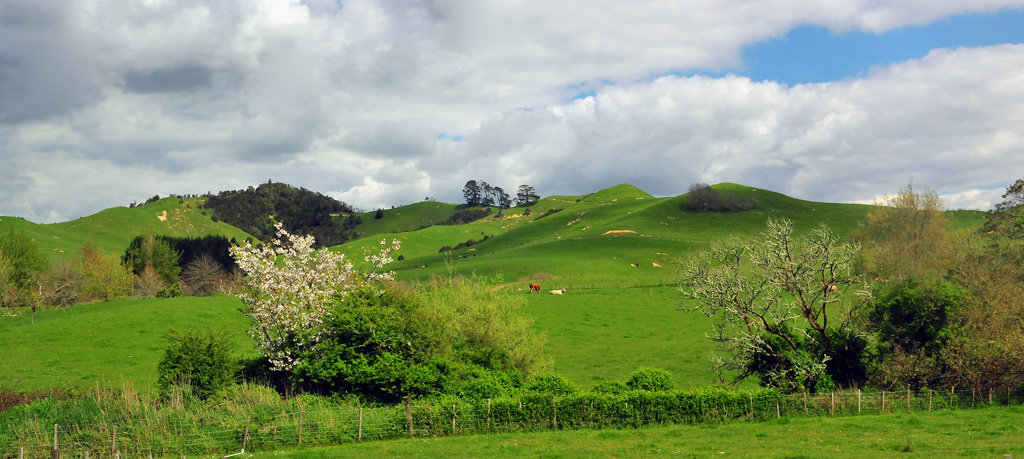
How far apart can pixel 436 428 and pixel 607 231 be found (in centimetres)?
12278

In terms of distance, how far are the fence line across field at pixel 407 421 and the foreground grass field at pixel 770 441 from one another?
3.19ft

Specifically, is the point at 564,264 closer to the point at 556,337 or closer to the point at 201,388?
the point at 556,337

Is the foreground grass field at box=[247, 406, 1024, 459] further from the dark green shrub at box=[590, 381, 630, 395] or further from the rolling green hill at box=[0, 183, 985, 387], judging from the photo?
the rolling green hill at box=[0, 183, 985, 387]

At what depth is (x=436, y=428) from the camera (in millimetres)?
28016

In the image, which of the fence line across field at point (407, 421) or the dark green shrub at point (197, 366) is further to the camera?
the dark green shrub at point (197, 366)

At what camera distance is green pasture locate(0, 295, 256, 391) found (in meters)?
41.1

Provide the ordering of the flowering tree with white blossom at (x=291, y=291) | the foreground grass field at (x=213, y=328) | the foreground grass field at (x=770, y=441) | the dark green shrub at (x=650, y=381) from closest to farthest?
the foreground grass field at (x=770, y=441), the dark green shrub at (x=650, y=381), the flowering tree with white blossom at (x=291, y=291), the foreground grass field at (x=213, y=328)

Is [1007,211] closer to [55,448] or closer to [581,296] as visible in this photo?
[581,296]

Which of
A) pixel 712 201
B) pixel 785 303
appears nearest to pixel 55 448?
pixel 785 303

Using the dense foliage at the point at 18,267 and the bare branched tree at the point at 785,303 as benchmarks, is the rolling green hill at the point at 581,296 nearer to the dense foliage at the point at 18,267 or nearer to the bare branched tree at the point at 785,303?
the bare branched tree at the point at 785,303

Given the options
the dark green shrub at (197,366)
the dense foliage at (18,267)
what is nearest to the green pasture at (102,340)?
the dark green shrub at (197,366)

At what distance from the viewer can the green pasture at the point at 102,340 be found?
41.1 metres

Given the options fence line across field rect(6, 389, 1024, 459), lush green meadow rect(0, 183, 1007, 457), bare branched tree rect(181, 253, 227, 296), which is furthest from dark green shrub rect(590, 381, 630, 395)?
bare branched tree rect(181, 253, 227, 296)

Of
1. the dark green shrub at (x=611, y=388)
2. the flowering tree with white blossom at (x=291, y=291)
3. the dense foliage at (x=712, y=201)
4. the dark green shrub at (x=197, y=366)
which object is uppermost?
the dense foliage at (x=712, y=201)
